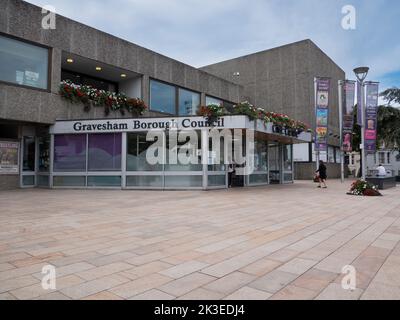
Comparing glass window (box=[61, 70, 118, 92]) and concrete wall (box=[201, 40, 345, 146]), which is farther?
concrete wall (box=[201, 40, 345, 146])

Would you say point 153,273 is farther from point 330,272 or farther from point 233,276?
point 330,272

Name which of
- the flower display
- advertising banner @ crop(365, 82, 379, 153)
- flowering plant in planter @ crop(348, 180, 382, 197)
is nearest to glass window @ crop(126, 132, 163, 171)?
the flower display

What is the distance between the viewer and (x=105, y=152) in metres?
14.8

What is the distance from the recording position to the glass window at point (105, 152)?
14703 millimetres

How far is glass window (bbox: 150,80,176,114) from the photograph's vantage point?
64.3ft

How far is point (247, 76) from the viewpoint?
108 feet

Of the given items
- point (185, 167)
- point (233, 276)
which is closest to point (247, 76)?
point (185, 167)

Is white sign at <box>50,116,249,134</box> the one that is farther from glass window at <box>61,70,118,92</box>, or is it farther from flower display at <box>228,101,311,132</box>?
glass window at <box>61,70,118,92</box>

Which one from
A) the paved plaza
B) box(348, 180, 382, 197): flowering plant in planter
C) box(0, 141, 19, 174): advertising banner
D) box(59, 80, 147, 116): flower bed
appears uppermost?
box(59, 80, 147, 116): flower bed

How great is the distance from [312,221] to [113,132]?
400 inches

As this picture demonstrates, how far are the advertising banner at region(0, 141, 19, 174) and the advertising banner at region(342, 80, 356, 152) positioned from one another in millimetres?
18299

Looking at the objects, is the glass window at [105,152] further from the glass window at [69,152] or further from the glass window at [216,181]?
the glass window at [216,181]

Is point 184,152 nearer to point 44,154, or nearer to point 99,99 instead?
point 99,99
